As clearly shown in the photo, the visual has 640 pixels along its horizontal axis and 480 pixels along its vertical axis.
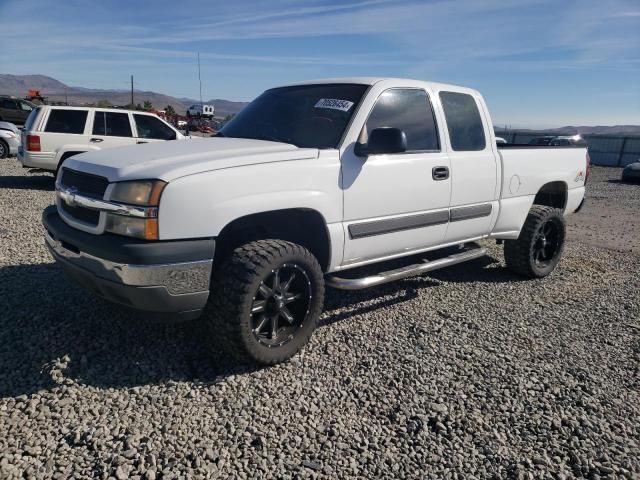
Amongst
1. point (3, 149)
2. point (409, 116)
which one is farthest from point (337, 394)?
point (3, 149)

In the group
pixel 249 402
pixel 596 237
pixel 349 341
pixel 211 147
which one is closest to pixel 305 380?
pixel 249 402

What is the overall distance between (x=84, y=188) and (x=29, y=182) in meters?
9.56

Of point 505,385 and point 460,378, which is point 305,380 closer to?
point 460,378

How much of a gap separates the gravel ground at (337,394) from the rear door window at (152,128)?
687 cm

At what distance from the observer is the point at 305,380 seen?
10.5 ft

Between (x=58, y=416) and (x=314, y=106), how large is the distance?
2761mm

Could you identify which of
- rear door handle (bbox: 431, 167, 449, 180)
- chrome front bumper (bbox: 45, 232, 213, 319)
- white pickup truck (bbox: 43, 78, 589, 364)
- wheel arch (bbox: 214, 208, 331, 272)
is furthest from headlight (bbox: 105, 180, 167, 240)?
rear door handle (bbox: 431, 167, 449, 180)

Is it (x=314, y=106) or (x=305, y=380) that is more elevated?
(x=314, y=106)

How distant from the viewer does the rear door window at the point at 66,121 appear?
10.1m

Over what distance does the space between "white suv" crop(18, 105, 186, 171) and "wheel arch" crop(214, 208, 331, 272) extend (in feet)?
26.4

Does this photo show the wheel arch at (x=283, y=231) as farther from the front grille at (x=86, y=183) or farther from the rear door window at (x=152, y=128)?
the rear door window at (x=152, y=128)

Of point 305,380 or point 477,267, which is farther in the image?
point 477,267

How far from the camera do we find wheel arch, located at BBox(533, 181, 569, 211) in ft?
18.9

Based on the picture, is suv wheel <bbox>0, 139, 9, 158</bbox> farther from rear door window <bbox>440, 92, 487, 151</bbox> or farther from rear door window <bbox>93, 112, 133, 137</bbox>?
rear door window <bbox>440, 92, 487, 151</bbox>
